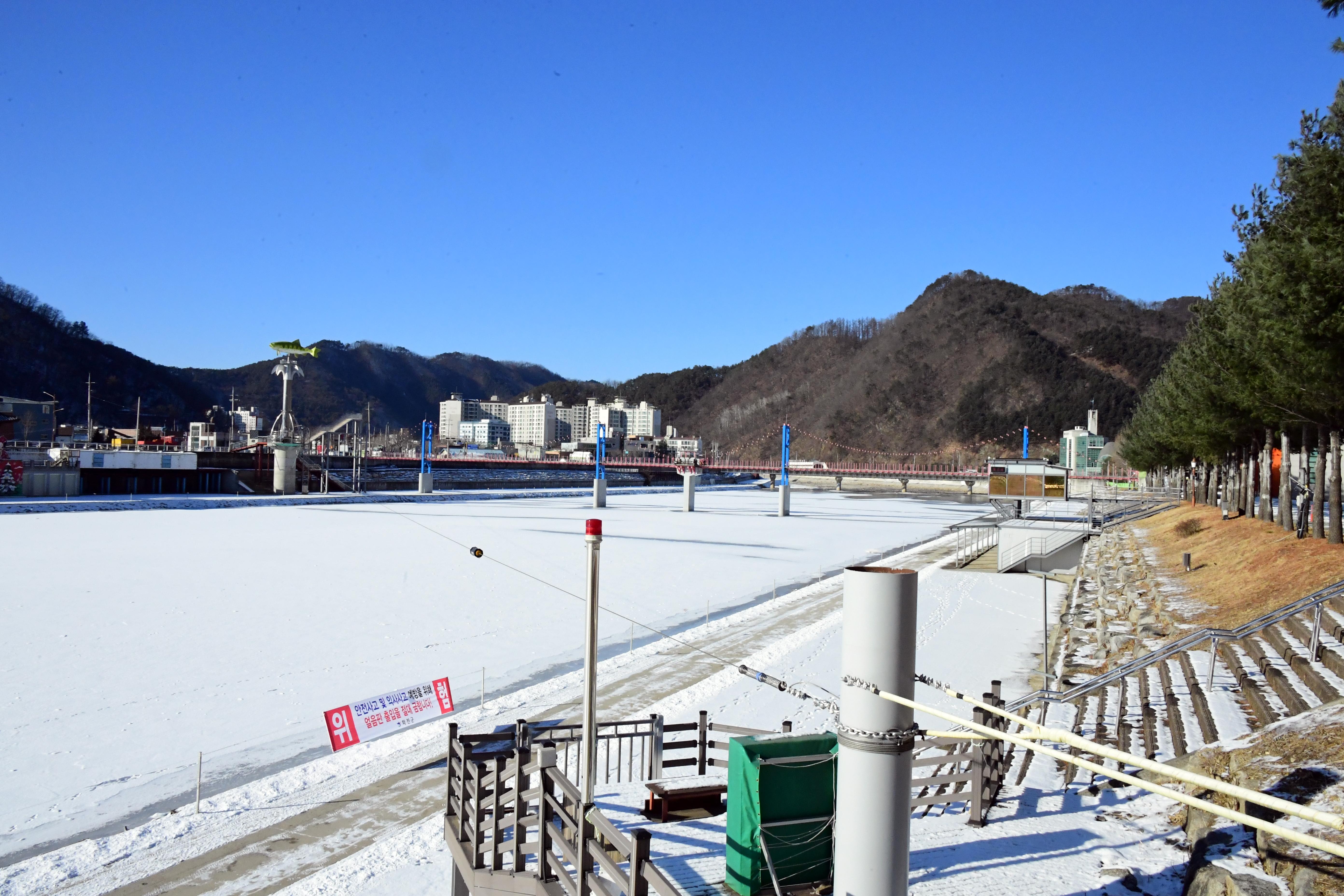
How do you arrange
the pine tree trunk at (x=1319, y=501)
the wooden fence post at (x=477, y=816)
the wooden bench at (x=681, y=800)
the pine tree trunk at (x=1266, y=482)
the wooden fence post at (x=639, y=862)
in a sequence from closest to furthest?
the wooden fence post at (x=639, y=862) < the wooden fence post at (x=477, y=816) < the wooden bench at (x=681, y=800) < the pine tree trunk at (x=1319, y=501) < the pine tree trunk at (x=1266, y=482)

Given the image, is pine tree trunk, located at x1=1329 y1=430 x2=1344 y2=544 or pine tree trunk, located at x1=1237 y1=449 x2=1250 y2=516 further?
pine tree trunk, located at x1=1237 y1=449 x2=1250 y2=516

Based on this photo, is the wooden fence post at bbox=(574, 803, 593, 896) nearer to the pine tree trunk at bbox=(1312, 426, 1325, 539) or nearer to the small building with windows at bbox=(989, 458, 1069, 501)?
the pine tree trunk at bbox=(1312, 426, 1325, 539)

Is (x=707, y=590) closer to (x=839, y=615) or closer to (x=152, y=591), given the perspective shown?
(x=839, y=615)

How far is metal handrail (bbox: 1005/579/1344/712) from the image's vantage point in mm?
9695

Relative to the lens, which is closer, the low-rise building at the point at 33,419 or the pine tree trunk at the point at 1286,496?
the pine tree trunk at the point at 1286,496

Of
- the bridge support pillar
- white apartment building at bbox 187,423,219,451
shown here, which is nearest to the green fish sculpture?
white apartment building at bbox 187,423,219,451

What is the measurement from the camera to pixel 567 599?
22547 millimetres

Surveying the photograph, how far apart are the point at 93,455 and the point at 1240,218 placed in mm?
67977

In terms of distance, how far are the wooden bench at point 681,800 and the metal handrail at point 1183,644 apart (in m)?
3.94

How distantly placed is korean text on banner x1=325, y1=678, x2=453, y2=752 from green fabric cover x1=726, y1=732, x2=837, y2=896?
5999 mm

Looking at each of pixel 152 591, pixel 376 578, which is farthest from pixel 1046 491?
pixel 152 591

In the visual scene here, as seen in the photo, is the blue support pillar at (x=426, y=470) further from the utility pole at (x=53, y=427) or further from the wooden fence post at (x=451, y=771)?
the wooden fence post at (x=451, y=771)

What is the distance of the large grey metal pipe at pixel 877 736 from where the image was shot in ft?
14.1

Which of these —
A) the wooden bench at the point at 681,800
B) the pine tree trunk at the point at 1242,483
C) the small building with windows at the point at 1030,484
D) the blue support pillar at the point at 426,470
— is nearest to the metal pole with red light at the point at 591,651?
the wooden bench at the point at 681,800
